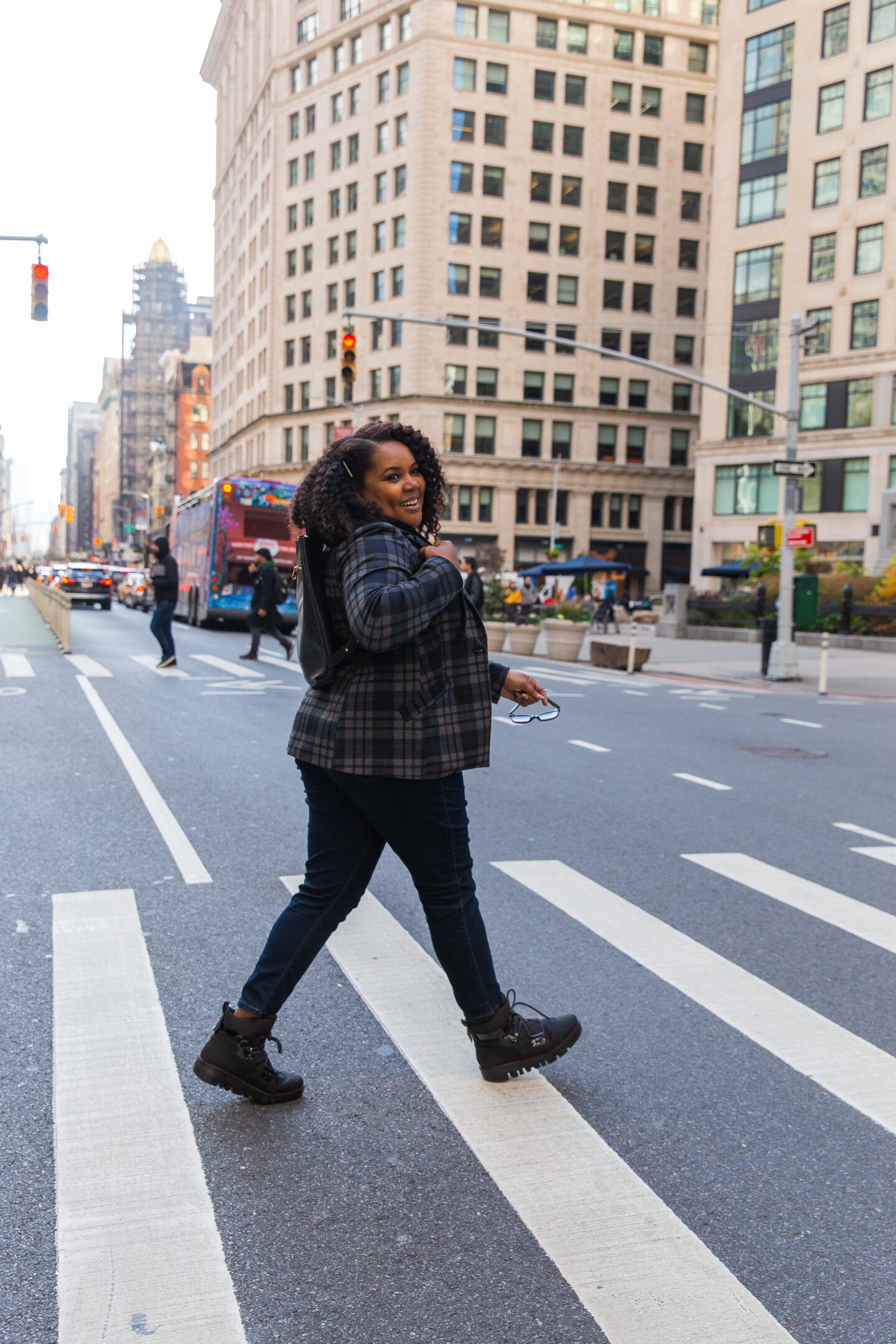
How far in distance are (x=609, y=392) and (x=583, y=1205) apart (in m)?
72.4

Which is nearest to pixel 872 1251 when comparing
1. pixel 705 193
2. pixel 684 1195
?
pixel 684 1195

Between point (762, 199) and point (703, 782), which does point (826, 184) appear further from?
point (703, 782)

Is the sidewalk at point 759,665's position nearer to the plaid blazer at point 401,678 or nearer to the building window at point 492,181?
the plaid blazer at point 401,678

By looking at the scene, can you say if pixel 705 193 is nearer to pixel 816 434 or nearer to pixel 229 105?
pixel 816 434

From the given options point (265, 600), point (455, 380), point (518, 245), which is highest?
point (518, 245)

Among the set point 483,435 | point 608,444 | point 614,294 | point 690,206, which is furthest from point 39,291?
point 690,206

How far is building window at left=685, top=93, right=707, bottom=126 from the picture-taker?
72.2 metres

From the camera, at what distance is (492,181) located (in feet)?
226

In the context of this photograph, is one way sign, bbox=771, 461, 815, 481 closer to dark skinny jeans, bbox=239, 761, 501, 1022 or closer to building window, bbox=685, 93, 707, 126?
dark skinny jeans, bbox=239, 761, 501, 1022

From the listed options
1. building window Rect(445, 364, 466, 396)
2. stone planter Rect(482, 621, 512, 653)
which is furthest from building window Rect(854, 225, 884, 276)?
stone planter Rect(482, 621, 512, 653)

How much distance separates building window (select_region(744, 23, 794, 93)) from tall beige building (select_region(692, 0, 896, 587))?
0.19ft

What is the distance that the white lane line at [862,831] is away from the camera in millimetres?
7746

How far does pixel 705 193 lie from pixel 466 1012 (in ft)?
254

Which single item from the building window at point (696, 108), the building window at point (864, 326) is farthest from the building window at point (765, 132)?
the building window at point (696, 108)
